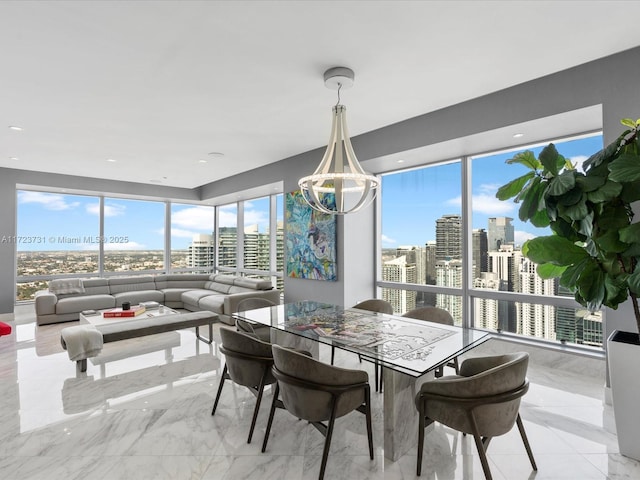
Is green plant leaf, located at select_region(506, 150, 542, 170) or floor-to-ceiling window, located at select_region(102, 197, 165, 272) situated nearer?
green plant leaf, located at select_region(506, 150, 542, 170)

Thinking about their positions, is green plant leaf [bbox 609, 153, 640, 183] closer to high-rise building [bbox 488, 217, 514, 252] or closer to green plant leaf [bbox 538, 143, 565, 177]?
green plant leaf [bbox 538, 143, 565, 177]

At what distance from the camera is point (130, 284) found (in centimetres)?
704

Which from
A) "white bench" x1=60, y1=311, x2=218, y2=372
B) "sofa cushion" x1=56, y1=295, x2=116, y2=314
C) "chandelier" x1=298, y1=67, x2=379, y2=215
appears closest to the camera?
"chandelier" x1=298, y1=67, x2=379, y2=215

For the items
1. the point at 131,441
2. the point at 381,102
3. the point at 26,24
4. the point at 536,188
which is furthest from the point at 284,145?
the point at 131,441

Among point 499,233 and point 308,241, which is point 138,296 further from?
point 499,233

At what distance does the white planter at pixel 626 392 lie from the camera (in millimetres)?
2053

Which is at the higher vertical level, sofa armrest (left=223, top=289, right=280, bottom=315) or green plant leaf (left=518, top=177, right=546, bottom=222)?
green plant leaf (left=518, top=177, right=546, bottom=222)

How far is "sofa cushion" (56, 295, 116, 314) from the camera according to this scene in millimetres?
5750

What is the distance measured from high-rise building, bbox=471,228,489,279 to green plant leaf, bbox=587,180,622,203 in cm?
227

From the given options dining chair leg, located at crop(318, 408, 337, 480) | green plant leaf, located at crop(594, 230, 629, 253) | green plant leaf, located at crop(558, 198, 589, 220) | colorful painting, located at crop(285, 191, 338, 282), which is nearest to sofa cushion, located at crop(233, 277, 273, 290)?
colorful painting, located at crop(285, 191, 338, 282)

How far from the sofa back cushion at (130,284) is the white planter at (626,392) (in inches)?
293

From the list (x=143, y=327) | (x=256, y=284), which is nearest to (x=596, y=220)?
(x=143, y=327)

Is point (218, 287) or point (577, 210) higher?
point (577, 210)

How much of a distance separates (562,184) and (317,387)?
187cm
